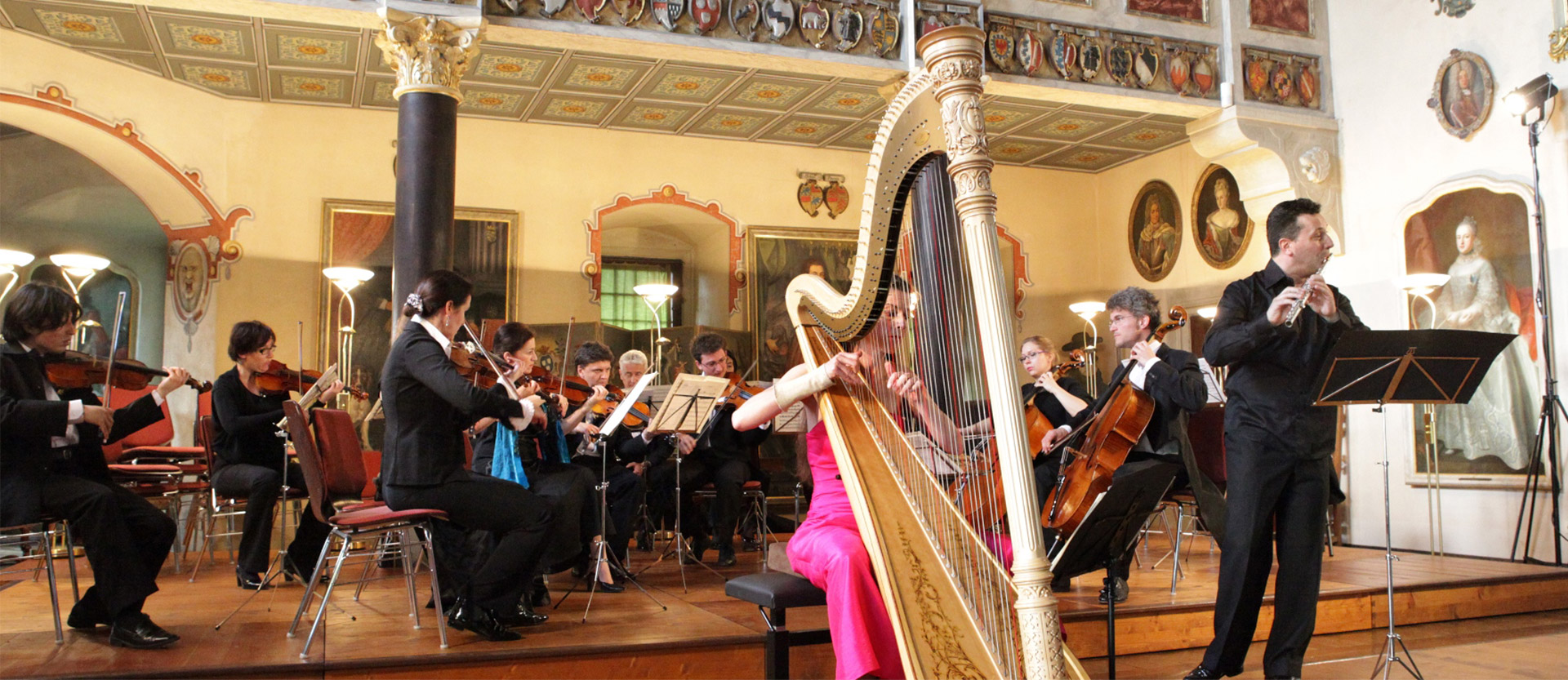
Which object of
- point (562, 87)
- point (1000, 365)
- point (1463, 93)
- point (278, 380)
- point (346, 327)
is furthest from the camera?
point (346, 327)

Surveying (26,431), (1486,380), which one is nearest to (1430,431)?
(1486,380)

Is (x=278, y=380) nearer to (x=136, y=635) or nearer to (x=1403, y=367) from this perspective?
(x=136, y=635)

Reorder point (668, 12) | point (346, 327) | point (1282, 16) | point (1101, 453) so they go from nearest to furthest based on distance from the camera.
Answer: point (1101, 453)
point (668, 12)
point (1282, 16)
point (346, 327)

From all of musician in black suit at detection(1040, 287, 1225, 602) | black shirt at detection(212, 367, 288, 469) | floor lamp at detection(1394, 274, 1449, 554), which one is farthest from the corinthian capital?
floor lamp at detection(1394, 274, 1449, 554)

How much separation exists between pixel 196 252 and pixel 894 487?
8.44 m

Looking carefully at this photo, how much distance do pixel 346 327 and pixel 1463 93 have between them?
29.5 feet

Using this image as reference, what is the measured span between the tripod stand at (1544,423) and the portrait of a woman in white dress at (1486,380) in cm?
11

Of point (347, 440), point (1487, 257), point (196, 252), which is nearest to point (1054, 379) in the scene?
point (347, 440)

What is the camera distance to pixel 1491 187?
24.2 feet

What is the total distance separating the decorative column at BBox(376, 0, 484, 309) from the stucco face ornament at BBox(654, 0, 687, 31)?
3.75 ft

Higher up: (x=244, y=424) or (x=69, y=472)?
(x=244, y=424)

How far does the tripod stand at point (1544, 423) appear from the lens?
6707 mm

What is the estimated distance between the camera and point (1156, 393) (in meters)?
4.12

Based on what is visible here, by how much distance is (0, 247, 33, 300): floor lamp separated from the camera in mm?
7938
